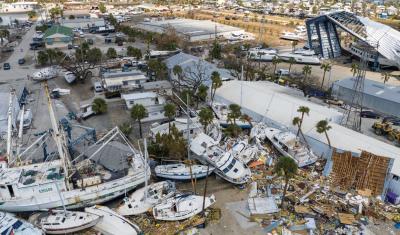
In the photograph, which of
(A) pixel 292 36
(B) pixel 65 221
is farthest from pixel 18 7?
(B) pixel 65 221

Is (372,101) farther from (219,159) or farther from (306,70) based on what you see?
(219,159)

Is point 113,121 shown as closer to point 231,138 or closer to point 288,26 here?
point 231,138

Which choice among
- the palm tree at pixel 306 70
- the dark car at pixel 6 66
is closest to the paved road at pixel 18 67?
the dark car at pixel 6 66

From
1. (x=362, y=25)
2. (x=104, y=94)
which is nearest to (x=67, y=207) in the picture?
(x=104, y=94)

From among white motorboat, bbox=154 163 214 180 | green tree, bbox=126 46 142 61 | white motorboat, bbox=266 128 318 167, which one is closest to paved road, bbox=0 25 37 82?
green tree, bbox=126 46 142 61

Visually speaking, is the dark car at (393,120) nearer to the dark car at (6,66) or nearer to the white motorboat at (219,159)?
the white motorboat at (219,159)

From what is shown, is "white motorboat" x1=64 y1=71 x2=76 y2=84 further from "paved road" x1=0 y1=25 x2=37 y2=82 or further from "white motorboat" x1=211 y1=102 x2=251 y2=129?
"white motorboat" x1=211 y1=102 x2=251 y2=129
